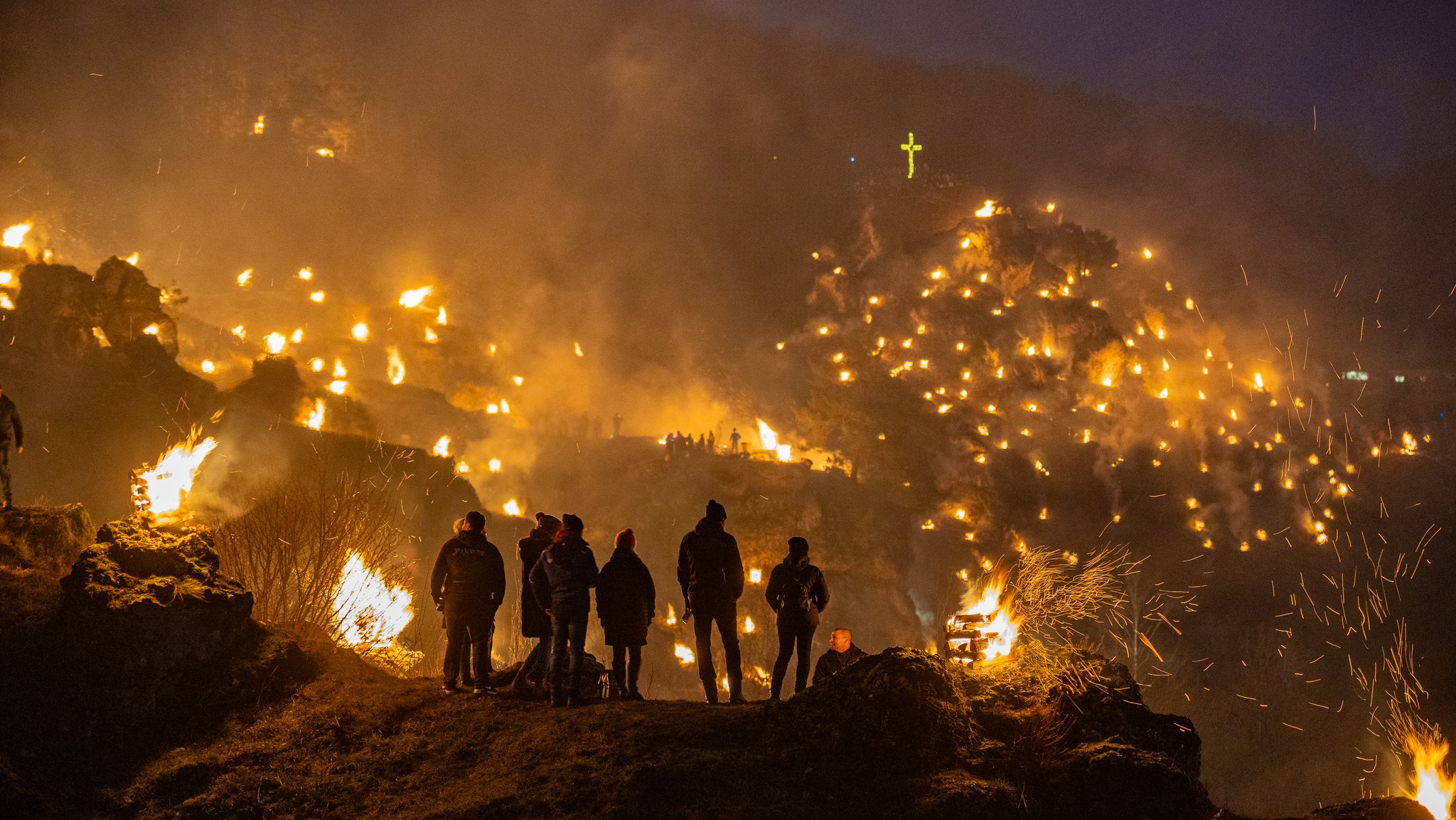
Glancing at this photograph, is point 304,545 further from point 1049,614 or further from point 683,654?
point 683,654

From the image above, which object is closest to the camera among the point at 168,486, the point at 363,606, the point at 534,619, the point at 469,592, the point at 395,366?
the point at 469,592

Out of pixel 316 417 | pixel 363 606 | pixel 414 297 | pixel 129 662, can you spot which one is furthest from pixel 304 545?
pixel 414 297

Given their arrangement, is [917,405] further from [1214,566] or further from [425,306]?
[425,306]

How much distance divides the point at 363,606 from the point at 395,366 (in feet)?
167

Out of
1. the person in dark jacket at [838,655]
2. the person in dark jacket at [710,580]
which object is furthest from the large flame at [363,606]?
the person in dark jacket at [838,655]

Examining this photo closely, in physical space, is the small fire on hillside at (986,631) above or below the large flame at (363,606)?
below

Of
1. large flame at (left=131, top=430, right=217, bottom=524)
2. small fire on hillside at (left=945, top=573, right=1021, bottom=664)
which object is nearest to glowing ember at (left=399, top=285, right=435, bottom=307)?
large flame at (left=131, top=430, right=217, bottom=524)

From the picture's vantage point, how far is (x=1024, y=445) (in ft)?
216

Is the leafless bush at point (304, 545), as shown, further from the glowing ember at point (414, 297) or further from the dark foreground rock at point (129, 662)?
the glowing ember at point (414, 297)

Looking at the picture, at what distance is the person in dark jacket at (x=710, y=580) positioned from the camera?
9797 mm

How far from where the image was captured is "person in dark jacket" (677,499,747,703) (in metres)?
9.80

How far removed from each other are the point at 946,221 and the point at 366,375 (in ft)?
213

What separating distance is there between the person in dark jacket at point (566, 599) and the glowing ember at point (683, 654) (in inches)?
1770

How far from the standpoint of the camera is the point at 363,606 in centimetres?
1847
